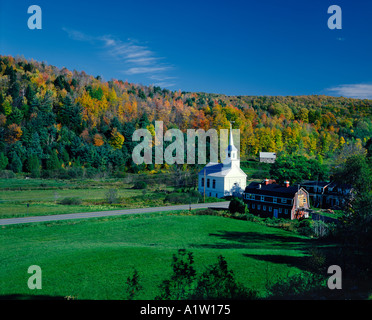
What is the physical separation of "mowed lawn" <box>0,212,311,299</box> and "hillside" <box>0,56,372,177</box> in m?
33.3

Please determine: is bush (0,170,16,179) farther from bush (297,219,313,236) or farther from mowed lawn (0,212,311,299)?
bush (297,219,313,236)

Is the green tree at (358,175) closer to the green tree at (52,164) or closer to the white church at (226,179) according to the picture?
the white church at (226,179)

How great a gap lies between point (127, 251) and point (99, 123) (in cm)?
6091

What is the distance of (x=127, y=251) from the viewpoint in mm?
15016

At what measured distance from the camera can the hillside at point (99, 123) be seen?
192 feet

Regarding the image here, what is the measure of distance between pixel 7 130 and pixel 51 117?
9757 mm

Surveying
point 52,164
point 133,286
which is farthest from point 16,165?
point 133,286

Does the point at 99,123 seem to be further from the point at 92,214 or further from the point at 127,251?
the point at 127,251

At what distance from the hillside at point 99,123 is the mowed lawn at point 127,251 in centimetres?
3329

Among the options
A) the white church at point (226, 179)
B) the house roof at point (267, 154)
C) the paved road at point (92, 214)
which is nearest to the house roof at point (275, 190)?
the paved road at point (92, 214)

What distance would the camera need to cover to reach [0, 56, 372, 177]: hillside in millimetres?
58656

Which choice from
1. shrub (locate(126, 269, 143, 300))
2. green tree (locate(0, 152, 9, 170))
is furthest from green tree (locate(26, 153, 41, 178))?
shrub (locate(126, 269, 143, 300))
